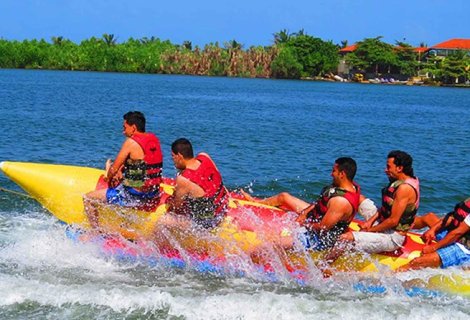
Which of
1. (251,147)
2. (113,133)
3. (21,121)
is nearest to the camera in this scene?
(251,147)

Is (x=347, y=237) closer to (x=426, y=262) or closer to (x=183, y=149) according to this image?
(x=426, y=262)

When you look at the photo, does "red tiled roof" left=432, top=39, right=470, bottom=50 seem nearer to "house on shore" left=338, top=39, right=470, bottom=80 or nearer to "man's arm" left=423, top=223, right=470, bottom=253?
"house on shore" left=338, top=39, right=470, bottom=80

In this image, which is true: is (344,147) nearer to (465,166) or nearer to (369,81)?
(465,166)

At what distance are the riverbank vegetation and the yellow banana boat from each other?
228 ft

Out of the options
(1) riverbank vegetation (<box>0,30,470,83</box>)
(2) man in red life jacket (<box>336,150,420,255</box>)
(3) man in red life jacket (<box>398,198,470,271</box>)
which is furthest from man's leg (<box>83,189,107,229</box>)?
(1) riverbank vegetation (<box>0,30,470,83</box>)

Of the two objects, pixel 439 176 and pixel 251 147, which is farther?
pixel 251 147

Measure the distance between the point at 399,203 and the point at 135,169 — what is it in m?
2.60

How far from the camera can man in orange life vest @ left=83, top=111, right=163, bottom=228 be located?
670cm

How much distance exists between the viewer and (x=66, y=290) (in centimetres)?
613

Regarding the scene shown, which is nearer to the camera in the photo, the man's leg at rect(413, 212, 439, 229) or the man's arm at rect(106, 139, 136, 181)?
the man's arm at rect(106, 139, 136, 181)

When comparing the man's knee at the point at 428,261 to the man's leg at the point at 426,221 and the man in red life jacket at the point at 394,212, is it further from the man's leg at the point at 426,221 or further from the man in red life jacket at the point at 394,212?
the man's leg at the point at 426,221

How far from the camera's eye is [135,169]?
675 cm

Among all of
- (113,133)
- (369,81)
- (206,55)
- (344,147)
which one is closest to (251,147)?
(344,147)

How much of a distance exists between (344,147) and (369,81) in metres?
67.8
